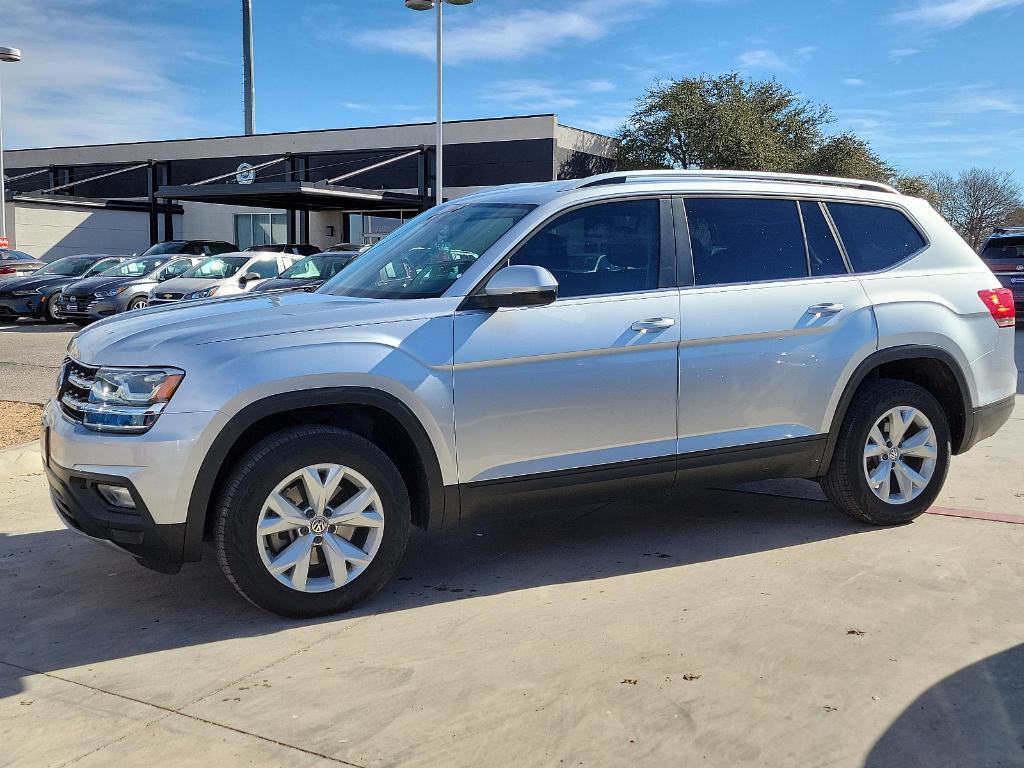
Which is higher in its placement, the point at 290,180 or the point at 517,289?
the point at 290,180

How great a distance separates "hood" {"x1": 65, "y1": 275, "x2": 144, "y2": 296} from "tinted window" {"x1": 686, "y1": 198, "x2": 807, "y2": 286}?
16.6 m

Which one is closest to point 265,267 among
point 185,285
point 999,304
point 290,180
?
point 185,285

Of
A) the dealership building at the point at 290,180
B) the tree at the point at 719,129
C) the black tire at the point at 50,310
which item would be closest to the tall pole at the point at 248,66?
the dealership building at the point at 290,180

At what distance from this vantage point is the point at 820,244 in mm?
5262

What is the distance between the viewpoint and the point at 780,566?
480 cm

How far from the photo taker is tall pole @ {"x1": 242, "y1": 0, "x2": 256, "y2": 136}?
5722 centimetres

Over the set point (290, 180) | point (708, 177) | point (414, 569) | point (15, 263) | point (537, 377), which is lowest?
point (414, 569)

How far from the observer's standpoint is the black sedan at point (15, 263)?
71.9 feet

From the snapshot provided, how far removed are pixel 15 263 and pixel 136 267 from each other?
126 inches

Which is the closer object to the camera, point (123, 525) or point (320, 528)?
point (123, 525)

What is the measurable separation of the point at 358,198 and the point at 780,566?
92.6 ft

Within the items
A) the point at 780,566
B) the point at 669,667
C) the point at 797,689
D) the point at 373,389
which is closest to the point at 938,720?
the point at 797,689

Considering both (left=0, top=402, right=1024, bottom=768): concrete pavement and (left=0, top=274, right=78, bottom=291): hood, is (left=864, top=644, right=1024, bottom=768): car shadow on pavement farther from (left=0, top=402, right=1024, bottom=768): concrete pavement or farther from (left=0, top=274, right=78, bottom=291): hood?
(left=0, top=274, right=78, bottom=291): hood

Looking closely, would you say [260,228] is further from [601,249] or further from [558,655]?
[558,655]
